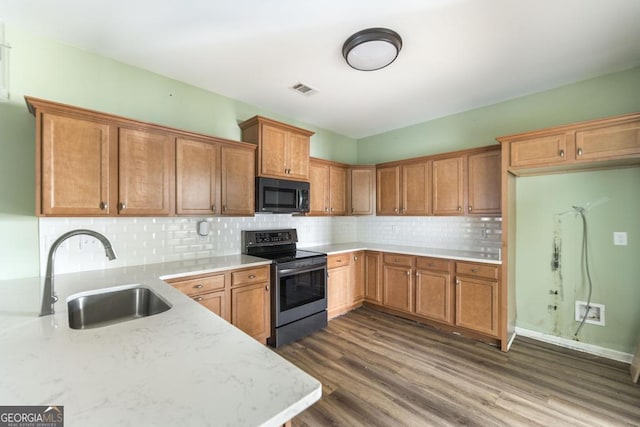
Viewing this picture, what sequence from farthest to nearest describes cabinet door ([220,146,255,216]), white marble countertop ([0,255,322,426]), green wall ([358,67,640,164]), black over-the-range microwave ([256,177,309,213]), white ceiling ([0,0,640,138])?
black over-the-range microwave ([256,177,309,213])
cabinet door ([220,146,255,216])
green wall ([358,67,640,164])
white ceiling ([0,0,640,138])
white marble countertop ([0,255,322,426])

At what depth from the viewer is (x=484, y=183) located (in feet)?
10.3

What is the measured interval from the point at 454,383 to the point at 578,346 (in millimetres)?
1608

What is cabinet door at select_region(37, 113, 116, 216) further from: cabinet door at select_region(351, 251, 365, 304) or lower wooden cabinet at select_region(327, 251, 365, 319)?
cabinet door at select_region(351, 251, 365, 304)

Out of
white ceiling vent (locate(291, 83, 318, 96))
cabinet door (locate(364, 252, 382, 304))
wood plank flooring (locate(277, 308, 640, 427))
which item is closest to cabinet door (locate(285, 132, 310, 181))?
white ceiling vent (locate(291, 83, 318, 96))

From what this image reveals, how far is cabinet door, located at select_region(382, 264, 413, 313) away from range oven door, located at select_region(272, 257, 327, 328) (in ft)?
3.10

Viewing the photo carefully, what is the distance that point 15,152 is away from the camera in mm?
2004

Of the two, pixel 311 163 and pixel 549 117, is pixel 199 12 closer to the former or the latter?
pixel 311 163

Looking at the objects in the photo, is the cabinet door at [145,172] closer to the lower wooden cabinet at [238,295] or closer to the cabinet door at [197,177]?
the cabinet door at [197,177]

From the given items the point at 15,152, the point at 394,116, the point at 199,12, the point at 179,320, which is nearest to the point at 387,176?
the point at 394,116

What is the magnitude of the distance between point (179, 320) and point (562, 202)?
3.65 metres

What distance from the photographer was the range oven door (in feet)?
9.23

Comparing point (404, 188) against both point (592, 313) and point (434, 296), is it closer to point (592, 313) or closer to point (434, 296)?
point (434, 296)

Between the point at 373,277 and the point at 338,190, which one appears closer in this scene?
the point at 373,277

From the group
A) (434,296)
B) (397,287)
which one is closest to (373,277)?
(397,287)
